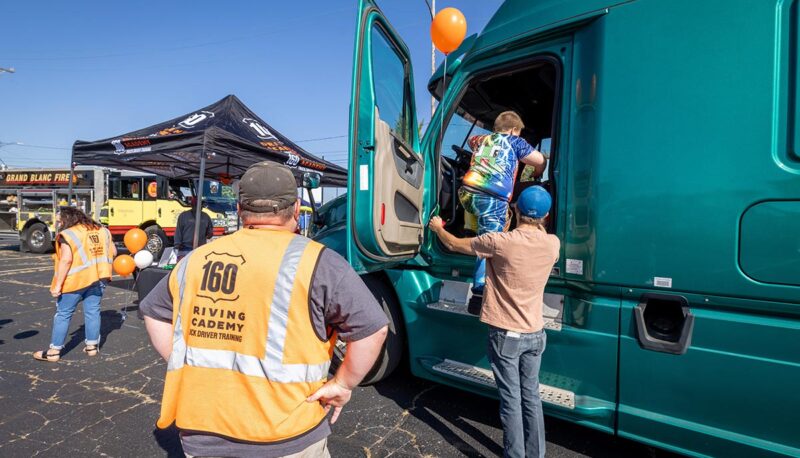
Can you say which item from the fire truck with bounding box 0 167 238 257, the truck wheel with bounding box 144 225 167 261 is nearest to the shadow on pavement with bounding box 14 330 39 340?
the fire truck with bounding box 0 167 238 257

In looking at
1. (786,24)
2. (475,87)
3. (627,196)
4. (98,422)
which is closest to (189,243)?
(98,422)

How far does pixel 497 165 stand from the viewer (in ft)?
9.36

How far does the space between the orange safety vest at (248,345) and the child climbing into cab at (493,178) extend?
5.40 ft

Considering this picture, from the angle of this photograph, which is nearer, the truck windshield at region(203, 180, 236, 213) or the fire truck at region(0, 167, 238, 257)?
the fire truck at region(0, 167, 238, 257)

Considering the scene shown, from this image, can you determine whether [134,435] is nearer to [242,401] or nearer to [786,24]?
[242,401]

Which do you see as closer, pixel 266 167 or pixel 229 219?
pixel 266 167

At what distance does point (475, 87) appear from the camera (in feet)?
11.3

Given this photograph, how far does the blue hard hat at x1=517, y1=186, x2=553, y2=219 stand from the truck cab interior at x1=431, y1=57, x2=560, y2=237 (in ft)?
2.28

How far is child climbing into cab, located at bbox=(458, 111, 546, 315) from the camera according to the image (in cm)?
283

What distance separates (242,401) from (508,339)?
4.88ft

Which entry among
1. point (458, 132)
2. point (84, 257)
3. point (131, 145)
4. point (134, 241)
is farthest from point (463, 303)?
point (134, 241)

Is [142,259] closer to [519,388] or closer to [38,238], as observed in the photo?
[519,388]

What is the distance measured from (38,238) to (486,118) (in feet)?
52.2

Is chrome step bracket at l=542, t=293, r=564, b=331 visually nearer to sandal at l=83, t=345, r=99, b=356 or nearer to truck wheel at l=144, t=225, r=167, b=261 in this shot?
sandal at l=83, t=345, r=99, b=356
